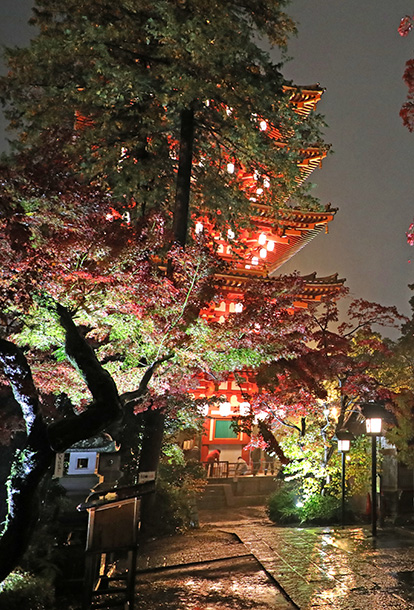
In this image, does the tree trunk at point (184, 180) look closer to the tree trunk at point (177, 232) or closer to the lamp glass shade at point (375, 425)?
the tree trunk at point (177, 232)

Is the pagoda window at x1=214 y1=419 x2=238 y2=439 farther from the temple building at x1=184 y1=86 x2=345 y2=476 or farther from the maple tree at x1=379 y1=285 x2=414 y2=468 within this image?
the maple tree at x1=379 y1=285 x2=414 y2=468

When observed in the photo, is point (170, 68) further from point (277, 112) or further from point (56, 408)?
point (56, 408)

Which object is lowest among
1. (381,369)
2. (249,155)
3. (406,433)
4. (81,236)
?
(406,433)

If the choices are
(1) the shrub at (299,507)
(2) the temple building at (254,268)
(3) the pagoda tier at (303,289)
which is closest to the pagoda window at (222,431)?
(2) the temple building at (254,268)

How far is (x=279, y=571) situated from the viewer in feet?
26.8

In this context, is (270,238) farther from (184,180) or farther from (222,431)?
(184,180)

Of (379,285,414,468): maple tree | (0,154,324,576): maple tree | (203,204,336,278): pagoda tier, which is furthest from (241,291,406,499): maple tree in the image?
(203,204,336,278): pagoda tier

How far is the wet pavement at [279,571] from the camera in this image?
22.2ft

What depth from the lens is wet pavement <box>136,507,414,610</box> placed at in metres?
6.77

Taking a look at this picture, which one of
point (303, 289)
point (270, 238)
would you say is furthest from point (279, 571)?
point (270, 238)

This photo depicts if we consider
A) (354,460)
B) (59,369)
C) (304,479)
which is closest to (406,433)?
(354,460)

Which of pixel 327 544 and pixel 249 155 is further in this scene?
pixel 249 155

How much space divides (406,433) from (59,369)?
9817 mm

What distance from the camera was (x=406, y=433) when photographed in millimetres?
13102
